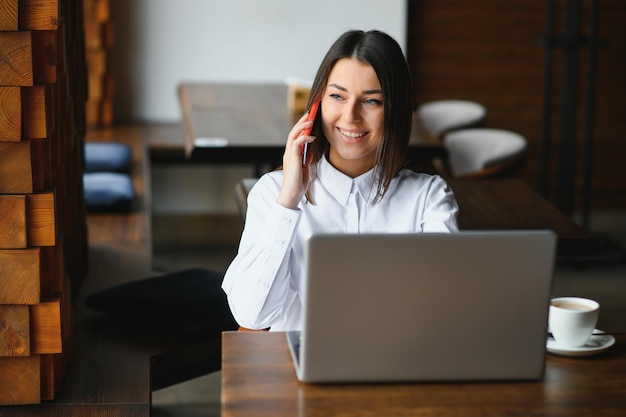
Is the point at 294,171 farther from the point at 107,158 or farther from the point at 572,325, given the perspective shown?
the point at 107,158

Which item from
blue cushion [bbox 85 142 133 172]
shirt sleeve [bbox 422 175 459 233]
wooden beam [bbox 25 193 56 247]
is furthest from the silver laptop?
blue cushion [bbox 85 142 133 172]

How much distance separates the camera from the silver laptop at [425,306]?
1640 millimetres

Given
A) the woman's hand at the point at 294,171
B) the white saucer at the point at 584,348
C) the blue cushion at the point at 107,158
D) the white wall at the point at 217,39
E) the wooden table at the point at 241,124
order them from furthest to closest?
the white wall at the point at 217,39 < the blue cushion at the point at 107,158 < the wooden table at the point at 241,124 < the woman's hand at the point at 294,171 < the white saucer at the point at 584,348

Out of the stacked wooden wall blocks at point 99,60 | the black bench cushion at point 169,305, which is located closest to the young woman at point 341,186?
the black bench cushion at point 169,305

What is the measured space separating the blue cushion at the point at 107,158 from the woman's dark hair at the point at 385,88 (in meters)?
2.77

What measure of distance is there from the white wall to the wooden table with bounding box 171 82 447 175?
1.52 feet

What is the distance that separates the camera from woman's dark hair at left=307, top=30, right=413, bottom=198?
2.31m

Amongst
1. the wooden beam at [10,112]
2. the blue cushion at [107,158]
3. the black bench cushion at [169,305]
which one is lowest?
the black bench cushion at [169,305]

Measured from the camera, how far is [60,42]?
2.77m

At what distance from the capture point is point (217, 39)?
6.35 meters

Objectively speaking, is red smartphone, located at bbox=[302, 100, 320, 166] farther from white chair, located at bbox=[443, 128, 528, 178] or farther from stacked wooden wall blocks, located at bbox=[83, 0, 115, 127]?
stacked wooden wall blocks, located at bbox=[83, 0, 115, 127]

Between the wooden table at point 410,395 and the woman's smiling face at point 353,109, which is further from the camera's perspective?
the woman's smiling face at point 353,109

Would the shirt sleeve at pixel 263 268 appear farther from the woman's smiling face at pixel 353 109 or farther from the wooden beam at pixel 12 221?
the wooden beam at pixel 12 221

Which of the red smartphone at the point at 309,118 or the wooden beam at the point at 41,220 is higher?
the red smartphone at the point at 309,118
